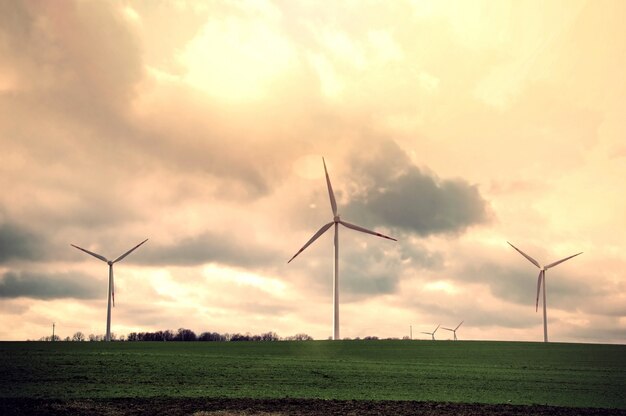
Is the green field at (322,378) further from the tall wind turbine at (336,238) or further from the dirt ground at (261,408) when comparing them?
the tall wind turbine at (336,238)

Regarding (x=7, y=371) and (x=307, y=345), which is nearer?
(x=7, y=371)

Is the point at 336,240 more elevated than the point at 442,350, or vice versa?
the point at 336,240

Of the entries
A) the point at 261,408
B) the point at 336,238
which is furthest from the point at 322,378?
the point at 336,238

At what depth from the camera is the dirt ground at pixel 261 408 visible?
27900 millimetres

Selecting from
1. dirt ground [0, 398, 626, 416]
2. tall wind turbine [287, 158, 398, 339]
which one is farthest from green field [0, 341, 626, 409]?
tall wind turbine [287, 158, 398, 339]

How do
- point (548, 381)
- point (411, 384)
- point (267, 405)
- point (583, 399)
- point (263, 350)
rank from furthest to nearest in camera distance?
point (263, 350), point (548, 381), point (411, 384), point (583, 399), point (267, 405)

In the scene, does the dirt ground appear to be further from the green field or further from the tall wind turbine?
the tall wind turbine

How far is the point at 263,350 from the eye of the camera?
60.9 meters

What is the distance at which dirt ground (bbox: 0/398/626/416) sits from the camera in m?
27.9

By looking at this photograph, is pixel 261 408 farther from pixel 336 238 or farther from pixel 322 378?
pixel 336 238

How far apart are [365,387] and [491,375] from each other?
1111 cm

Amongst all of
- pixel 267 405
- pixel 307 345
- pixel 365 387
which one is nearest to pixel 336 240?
pixel 307 345

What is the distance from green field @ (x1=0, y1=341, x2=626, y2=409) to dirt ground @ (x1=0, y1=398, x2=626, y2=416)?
4.86 feet

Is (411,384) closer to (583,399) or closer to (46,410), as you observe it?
(583,399)
